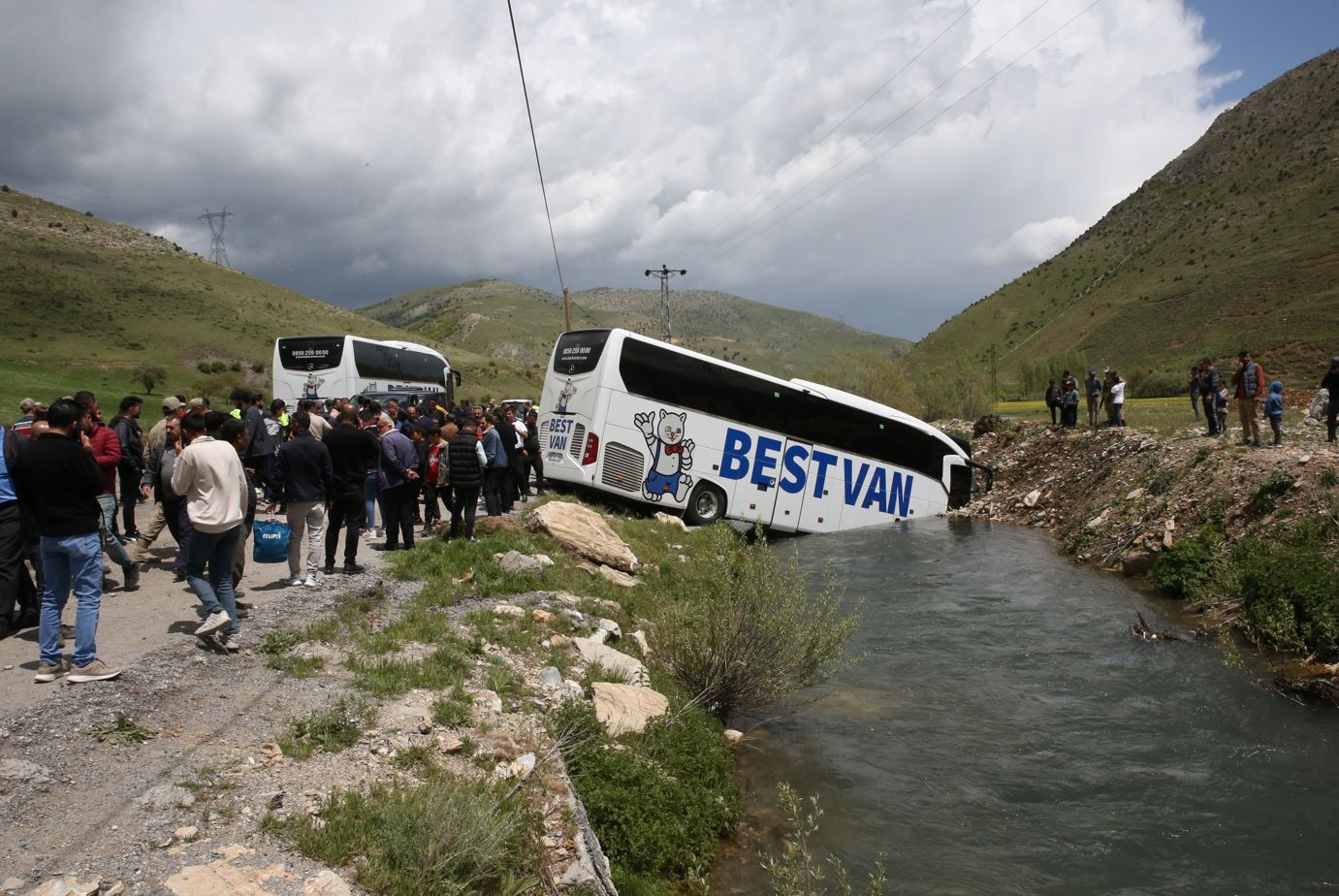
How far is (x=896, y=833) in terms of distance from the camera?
6.41 m

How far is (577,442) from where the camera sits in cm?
1617

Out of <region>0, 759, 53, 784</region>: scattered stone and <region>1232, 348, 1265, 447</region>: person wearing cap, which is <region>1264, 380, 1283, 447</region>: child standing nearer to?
<region>1232, 348, 1265, 447</region>: person wearing cap

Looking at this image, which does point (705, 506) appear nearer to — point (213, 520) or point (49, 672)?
point (213, 520)

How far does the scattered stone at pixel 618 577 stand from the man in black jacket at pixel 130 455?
20.1 ft

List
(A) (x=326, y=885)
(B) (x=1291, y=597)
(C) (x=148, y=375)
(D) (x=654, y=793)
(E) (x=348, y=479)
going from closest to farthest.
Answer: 1. (A) (x=326, y=885)
2. (D) (x=654, y=793)
3. (E) (x=348, y=479)
4. (B) (x=1291, y=597)
5. (C) (x=148, y=375)

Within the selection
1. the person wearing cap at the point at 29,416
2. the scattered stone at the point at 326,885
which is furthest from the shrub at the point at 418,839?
the person wearing cap at the point at 29,416

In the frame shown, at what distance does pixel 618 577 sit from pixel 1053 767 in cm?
616

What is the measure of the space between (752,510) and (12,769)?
14437mm

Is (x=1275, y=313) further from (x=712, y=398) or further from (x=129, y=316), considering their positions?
(x=129, y=316)

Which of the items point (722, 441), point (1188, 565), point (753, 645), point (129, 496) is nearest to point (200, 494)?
point (129, 496)

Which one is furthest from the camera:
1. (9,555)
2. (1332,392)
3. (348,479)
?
(1332,392)

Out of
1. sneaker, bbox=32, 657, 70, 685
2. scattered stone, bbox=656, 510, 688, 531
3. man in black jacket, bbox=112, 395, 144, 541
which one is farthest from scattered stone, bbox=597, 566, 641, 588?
sneaker, bbox=32, 657, 70, 685

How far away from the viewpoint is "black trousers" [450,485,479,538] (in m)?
11.4

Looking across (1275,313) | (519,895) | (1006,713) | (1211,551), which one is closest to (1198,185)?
(1275,313)
